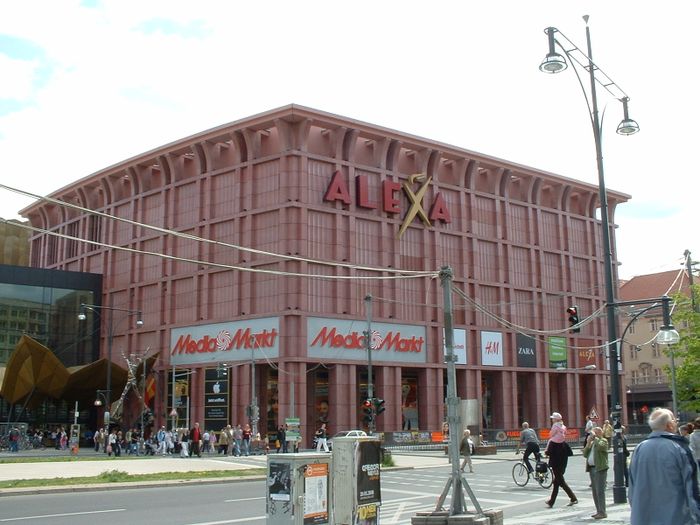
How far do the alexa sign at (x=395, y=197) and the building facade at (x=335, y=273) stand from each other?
13cm

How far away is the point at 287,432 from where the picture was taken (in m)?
43.6

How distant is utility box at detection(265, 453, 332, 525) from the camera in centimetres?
1131

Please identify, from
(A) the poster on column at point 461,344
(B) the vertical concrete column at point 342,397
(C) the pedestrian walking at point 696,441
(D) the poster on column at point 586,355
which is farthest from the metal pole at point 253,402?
(C) the pedestrian walking at point 696,441

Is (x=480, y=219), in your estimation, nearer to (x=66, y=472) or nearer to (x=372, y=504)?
(x=66, y=472)

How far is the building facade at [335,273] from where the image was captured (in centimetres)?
5381

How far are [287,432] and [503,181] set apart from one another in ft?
108

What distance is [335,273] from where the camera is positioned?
54156mm

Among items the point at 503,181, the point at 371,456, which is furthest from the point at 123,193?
the point at 371,456

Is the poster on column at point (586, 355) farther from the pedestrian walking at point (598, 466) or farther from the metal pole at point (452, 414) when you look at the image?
the metal pole at point (452, 414)

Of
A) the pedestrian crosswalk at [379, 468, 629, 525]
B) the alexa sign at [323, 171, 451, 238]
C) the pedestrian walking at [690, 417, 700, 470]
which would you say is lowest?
the pedestrian crosswalk at [379, 468, 629, 525]

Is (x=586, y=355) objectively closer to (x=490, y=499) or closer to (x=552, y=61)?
(x=490, y=499)

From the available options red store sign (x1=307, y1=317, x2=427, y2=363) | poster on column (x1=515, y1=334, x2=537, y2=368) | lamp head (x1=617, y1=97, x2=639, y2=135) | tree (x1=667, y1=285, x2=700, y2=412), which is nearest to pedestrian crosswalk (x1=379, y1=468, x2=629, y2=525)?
lamp head (x1=617, y1=97, x2=639, y2=135)

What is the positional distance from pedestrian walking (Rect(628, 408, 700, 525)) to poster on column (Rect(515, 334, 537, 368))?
59.1 metres

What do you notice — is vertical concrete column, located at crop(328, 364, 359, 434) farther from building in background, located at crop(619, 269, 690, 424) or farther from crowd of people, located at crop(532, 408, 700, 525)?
building in background, located at crop(619, 269, 690, 424)
